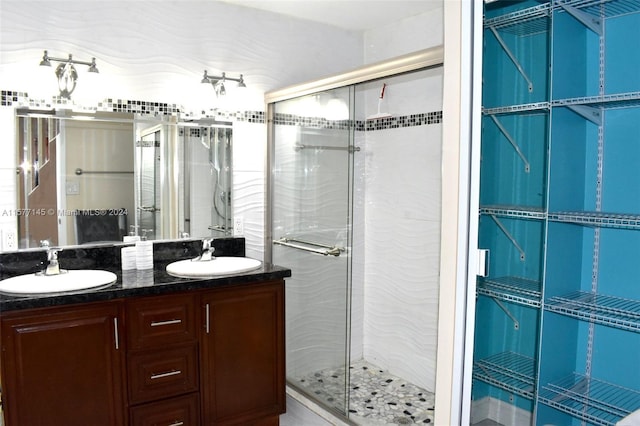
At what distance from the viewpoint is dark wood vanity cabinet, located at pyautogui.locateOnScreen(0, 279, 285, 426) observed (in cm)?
202

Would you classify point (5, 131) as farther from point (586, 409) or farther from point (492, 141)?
point (586, 409)

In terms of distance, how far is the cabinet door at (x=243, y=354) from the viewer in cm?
246

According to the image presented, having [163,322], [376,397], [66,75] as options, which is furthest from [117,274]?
[376,397]

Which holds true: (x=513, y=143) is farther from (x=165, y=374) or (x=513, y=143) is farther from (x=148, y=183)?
(x=148, y=183)

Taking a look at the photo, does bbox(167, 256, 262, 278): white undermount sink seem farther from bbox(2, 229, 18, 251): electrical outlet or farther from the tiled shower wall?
the tiled shower wall

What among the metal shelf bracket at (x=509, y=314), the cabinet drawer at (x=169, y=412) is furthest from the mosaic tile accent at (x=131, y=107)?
the metal shelf bracket at (x=509, y=314)

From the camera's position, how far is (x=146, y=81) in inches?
109

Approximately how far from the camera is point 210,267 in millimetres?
2662

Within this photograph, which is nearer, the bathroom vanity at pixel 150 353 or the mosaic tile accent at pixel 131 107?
the bathroom vanity at pixel 150 353

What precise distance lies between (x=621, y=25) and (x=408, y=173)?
158 cm

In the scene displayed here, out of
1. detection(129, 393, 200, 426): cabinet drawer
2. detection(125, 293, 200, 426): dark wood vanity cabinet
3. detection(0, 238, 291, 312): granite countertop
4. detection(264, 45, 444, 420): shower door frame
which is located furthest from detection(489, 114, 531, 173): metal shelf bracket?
detection(129, 393, 200, 426): cabinet drawer

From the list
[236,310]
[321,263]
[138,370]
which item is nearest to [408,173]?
[321,263]

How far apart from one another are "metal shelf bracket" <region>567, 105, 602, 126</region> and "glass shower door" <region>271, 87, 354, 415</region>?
1234 millimetres

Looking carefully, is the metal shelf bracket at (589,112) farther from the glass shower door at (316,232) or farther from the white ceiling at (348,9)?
the white ceiling at (348,9)
